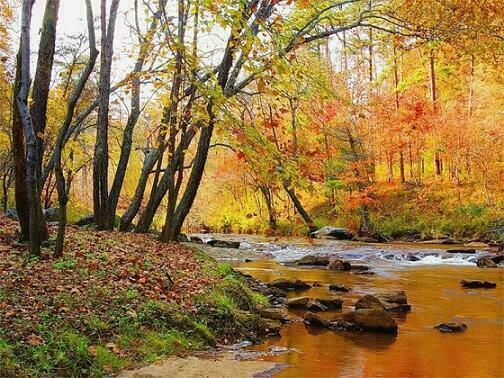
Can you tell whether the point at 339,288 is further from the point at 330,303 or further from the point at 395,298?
the point at 330,303

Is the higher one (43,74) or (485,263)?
(43,74)

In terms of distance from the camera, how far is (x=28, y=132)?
25.5 feet

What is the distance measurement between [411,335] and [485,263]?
10.5 meters

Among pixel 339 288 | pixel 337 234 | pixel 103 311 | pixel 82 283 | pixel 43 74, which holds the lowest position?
pixel 339 288

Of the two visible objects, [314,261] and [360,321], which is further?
[314,261]

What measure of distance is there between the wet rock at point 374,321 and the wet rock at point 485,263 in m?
10.3

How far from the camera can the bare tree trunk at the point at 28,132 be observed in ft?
24.9

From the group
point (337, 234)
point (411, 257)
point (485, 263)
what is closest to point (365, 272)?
point (411, 257)

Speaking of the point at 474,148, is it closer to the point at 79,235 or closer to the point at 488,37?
the point at 488,37

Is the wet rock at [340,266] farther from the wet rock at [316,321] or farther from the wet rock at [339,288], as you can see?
the wet rock at [316,321]

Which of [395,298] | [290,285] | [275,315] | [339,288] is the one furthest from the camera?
[290,285]

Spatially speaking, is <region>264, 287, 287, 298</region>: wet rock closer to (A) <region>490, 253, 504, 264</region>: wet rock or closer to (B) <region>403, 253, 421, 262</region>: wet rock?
(B) <region>403, 253, 421, 262</region>: wet rock

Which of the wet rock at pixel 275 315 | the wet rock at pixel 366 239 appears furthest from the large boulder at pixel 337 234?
the wet rock at pixel 275 315

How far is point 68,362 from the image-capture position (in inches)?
209
